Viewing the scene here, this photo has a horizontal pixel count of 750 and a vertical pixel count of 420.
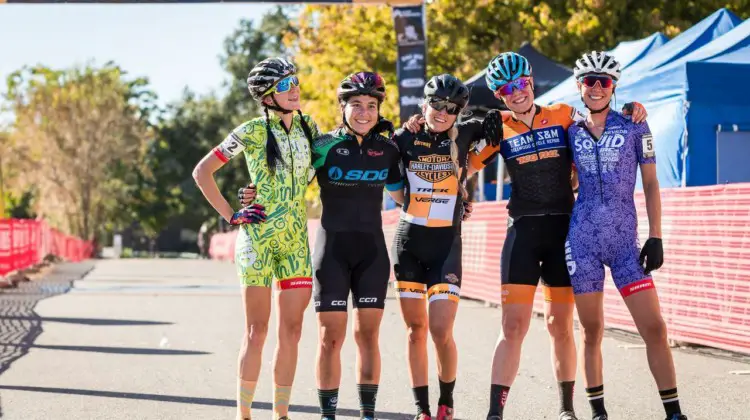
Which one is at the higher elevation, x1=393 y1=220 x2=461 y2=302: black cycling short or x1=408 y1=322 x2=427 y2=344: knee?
x1=393 y1=220 x2=461 y2=302: black cycling short

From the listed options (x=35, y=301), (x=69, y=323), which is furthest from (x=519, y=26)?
(x=69, y=323)

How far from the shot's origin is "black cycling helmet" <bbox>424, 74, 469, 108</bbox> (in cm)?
755

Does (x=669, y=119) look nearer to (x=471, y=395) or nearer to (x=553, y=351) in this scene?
(x=471, y=395)

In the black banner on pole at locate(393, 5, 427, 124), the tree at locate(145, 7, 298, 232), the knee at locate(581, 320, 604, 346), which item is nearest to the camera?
the knee at locate(581, 320, 604, 346)

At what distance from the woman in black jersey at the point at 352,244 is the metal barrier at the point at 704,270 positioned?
5192 millimetres

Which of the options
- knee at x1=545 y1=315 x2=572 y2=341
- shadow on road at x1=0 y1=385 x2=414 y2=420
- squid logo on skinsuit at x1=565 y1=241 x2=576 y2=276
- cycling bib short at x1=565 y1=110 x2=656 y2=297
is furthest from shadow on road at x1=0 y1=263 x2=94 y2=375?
cycling bib short at x1=565 y1=110 x2=656 y2=297

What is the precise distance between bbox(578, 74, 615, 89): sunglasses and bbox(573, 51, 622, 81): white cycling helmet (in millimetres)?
27

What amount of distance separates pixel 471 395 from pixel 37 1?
1226 cm

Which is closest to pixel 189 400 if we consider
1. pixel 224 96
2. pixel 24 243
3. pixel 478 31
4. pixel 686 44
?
pixel 686 44

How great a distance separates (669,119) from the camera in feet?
55.5

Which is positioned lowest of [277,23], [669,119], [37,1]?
[669,119]

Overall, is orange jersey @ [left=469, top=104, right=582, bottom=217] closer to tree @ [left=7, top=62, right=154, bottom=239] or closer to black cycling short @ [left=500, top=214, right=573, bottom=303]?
black cycling short @ [left=500, top=214, right=573, bottom=303]

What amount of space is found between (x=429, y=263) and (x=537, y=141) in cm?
99

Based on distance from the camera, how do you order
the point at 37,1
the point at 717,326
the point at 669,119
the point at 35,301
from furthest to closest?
the point at 35,301 < the point at 37,1 < the point at 669,119 < the point at 717,326
